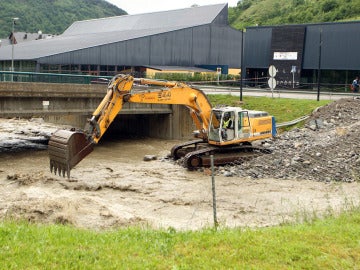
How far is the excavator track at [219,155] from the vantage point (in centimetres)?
2345

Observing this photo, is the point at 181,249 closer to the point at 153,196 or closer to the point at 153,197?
the point at 153,197

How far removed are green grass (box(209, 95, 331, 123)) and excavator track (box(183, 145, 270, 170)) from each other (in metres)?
9.67

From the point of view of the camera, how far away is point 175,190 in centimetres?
2011

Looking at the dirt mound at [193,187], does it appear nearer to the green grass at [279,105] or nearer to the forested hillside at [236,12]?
the green grass at [279,105]

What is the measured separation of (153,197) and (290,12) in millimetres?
91675

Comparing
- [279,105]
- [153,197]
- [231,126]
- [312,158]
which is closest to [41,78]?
[231,126]

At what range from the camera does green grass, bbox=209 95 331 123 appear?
112ft

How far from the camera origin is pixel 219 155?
2388cm

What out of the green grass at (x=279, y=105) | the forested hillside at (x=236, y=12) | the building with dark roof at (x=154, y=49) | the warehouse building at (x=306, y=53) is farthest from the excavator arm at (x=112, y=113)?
the forested hillside at (x=236, y=12)

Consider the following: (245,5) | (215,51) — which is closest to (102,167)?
(215,51)

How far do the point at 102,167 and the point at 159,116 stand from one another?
41.1ft

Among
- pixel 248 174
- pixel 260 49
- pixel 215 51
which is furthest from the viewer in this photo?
pixel 215 51

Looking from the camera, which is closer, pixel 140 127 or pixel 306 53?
pixel 140 127

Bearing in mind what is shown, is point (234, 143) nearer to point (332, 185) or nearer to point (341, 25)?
point (332, 185)
